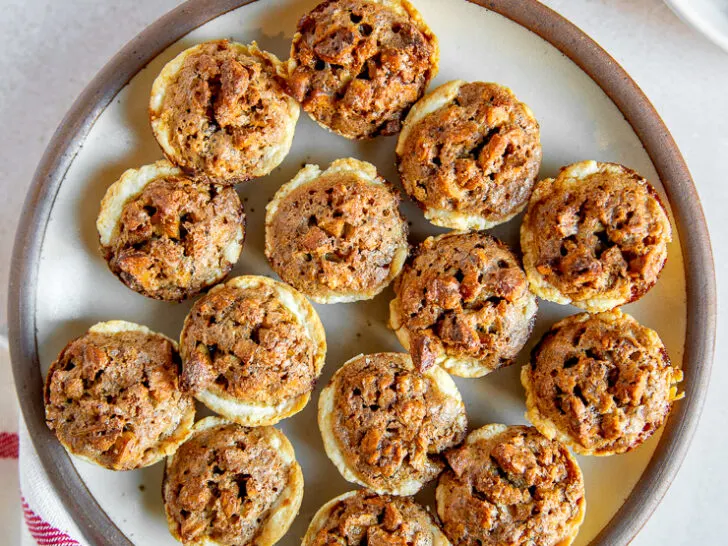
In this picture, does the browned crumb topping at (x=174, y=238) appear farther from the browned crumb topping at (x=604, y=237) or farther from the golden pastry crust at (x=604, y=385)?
the golden pastry crust at (x=604, y=385)

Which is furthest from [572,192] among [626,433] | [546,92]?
[626,433]

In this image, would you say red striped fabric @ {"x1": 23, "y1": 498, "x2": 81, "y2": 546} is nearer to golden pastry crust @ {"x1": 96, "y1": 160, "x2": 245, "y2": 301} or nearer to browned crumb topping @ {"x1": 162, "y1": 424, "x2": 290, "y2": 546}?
browned crumb topping @ {"x1": 162, "y1": 424, "x2": 290, "y2": 546}

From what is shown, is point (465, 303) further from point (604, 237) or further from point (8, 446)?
point (8, 446)

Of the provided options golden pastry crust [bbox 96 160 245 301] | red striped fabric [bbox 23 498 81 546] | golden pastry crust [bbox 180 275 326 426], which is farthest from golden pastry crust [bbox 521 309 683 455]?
red striped fabric [bbox 23 498 81 546]

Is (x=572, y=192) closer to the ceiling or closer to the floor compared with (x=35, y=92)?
closer to the ceiling

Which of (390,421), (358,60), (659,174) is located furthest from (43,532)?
(659,174)

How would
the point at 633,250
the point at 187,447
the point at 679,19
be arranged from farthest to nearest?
1. the point at 679,19
2. the point at 187,447
3. the point at 633,250

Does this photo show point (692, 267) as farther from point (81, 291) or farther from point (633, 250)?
point (81, 291)
